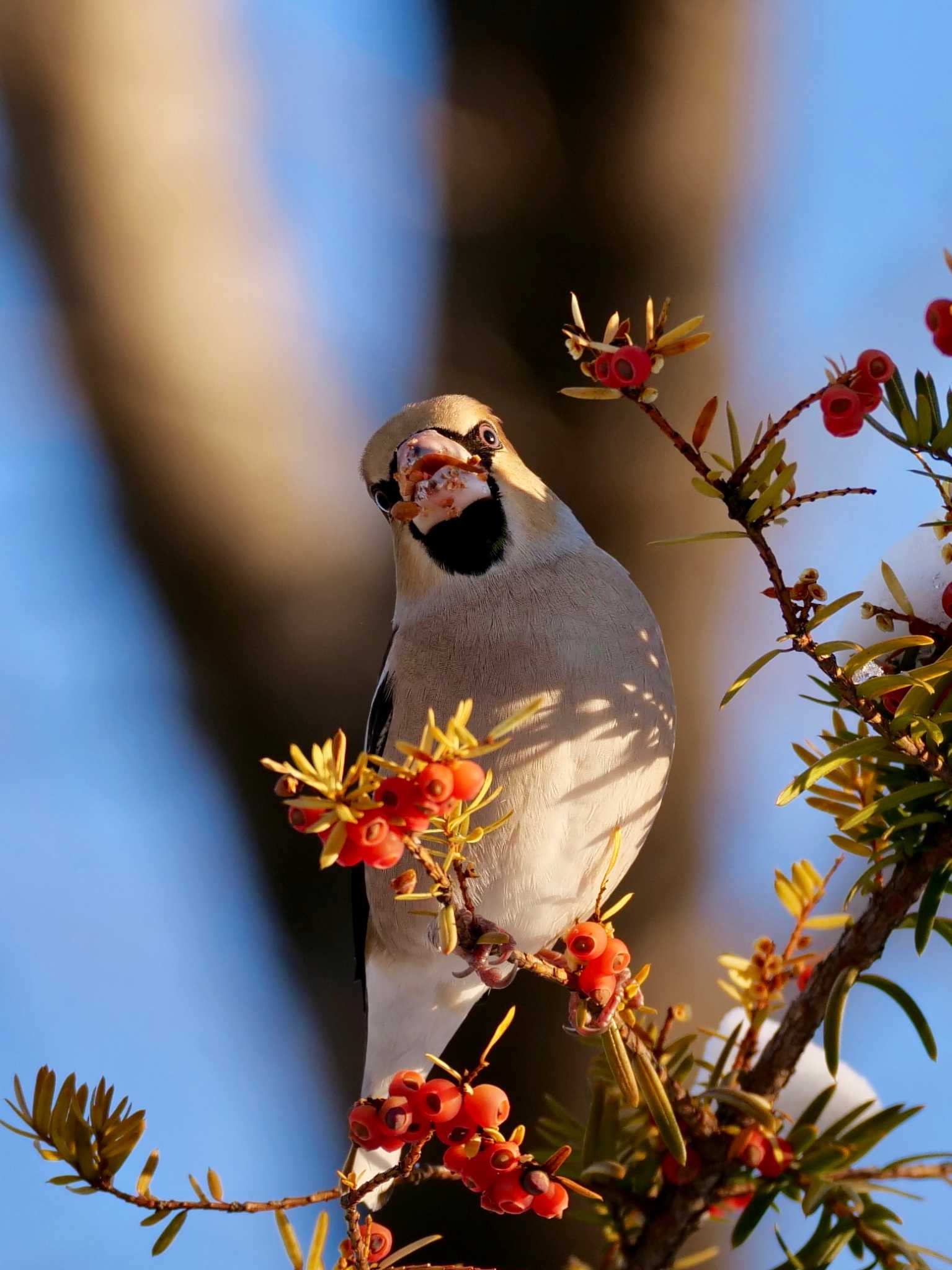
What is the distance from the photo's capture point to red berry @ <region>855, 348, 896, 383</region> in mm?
1113

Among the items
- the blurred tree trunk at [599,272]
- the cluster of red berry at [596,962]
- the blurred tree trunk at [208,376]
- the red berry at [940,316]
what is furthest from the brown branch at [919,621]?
the blurred tree trunk at [208,376]

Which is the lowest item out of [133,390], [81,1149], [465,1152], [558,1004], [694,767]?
[558,1004]

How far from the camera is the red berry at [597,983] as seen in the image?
4.07 feet

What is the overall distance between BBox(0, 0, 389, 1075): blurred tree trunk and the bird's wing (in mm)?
580

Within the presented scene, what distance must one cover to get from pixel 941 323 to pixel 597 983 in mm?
778

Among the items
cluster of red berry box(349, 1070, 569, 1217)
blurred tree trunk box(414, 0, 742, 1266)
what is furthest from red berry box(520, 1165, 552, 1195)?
blurred tree trunk box(414, 0, 742, 1266)

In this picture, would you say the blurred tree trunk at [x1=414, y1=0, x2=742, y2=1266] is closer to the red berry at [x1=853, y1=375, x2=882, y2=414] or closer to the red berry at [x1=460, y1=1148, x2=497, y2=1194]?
the red berry at [x1=460, y1=1148, x2=497, y2=1194]

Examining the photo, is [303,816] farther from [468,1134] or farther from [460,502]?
[460,502]

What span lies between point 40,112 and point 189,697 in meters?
1.29

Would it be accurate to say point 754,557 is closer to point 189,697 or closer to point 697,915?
point 697,915

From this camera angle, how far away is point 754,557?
288cm

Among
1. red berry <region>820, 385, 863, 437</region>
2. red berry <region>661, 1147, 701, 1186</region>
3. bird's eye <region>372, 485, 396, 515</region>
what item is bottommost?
red berry <region>661, 1147, 701, 1186</region>

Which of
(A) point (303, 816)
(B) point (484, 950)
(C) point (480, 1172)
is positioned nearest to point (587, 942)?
(B) point (484, 950)

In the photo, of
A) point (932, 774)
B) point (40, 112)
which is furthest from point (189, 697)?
point (932, 774)
